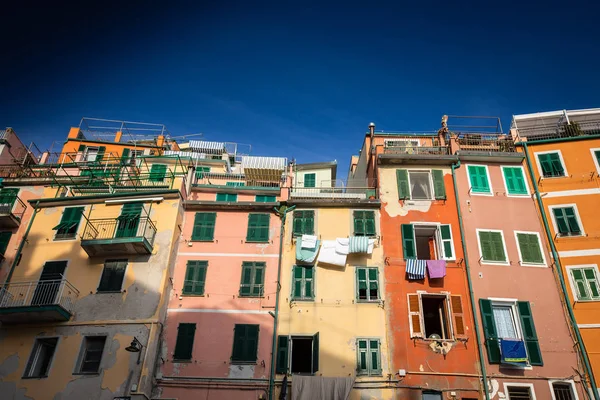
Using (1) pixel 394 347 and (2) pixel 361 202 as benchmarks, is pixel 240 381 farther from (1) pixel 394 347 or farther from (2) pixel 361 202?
(2) pixel 361 202

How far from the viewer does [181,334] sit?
22.0m

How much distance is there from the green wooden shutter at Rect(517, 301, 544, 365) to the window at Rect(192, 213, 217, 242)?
15417 mm

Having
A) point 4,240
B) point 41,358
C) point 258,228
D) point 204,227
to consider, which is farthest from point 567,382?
point 4,240

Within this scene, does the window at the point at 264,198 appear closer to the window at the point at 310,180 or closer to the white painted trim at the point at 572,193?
the window at the point at 310,180

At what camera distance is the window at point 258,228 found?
24875 mm

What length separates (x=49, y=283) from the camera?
22.9 meters

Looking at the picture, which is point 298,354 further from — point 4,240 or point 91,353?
point 4,240

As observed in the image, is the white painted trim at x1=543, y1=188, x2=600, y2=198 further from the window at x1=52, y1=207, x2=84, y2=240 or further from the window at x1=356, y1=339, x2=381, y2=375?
the window at x1=52, y1=207, x2=84, y2=240

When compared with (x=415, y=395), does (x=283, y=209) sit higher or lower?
higher

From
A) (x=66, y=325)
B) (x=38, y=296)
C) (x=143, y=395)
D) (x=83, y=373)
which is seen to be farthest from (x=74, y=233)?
(x=143, y=395)

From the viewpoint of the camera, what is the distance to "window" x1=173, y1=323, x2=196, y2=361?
70.4ft

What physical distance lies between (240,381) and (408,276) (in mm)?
9180

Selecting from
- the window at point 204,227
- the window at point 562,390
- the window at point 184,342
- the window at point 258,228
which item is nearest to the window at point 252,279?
the window at point 258,228

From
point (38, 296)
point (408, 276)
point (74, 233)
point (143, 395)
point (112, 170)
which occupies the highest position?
point (112, 170)
